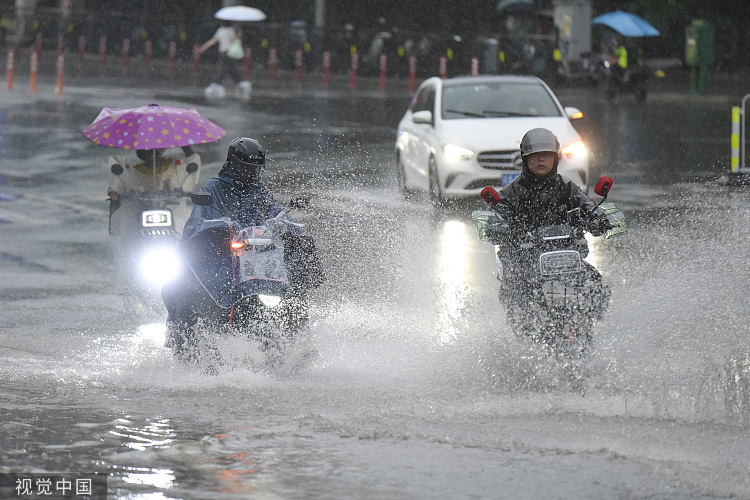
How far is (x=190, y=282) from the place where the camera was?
25.1ft

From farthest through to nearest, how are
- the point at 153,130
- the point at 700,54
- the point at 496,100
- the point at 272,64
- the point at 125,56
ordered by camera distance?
the point at 125,56 → the point at 272,64 → the point at 700,54 → the point at 496,100 → the point at 153,130

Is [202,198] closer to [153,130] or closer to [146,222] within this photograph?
[146,222]

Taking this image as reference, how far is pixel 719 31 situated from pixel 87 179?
30831 millimetres

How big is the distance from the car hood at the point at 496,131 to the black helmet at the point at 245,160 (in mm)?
7429

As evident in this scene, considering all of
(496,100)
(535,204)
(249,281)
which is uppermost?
(496,100)

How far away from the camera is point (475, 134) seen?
49.9ft

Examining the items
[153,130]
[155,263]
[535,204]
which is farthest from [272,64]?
[535,204]

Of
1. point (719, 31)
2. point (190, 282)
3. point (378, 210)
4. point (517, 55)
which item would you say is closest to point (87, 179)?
point (378, 210)

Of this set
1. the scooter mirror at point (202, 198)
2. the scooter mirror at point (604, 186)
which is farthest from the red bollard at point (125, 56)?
the scooter mirror at point (604, 186)

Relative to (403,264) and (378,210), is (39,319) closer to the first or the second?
(403,264)

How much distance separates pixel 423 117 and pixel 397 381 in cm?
825

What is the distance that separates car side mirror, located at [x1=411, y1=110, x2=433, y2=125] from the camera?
1546 cm

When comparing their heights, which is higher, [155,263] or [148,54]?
[148,54]

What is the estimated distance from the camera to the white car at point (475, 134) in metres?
14.9
